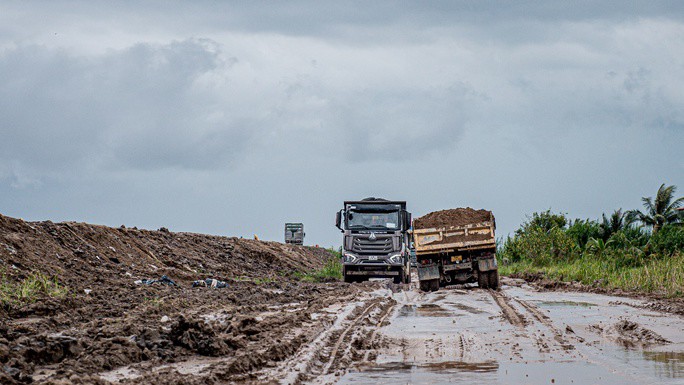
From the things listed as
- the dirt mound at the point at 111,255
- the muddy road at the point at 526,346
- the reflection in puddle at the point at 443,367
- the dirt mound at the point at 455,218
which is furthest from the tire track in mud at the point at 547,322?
the dirt mound at the point at 111,255

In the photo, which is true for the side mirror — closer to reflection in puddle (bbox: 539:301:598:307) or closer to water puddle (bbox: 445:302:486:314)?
reflection in puddle (bbox: 539:301:598:307)

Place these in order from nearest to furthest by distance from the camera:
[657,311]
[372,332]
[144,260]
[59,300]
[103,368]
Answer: [103,368] → [372,332] → [59,300] → [657,311] → [144,260]

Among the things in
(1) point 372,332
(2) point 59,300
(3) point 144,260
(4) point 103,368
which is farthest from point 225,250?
(4) point 103,368

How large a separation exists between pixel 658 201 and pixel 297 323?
56.3 meters

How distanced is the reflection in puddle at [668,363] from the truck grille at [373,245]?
63.5 feet

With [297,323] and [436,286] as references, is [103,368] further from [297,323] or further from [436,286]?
[436,286]

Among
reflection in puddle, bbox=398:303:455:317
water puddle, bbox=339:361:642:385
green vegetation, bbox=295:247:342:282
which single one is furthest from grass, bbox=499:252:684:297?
water puddle, bbox=339:361:642:385

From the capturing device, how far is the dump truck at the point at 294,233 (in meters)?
72.9

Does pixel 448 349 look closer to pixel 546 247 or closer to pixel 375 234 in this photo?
pixel 375 234

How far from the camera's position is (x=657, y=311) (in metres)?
18.9

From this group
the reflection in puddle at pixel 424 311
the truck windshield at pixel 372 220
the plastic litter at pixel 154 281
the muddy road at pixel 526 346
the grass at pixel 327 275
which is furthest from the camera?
the grass at pixel 327 275

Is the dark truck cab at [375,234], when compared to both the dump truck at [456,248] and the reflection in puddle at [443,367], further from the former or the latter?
the reflection in puddle at [443,367]

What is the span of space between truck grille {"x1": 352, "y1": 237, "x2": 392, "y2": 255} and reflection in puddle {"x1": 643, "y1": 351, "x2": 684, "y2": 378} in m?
19.4

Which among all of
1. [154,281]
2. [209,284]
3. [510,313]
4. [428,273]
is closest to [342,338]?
[510,313]
